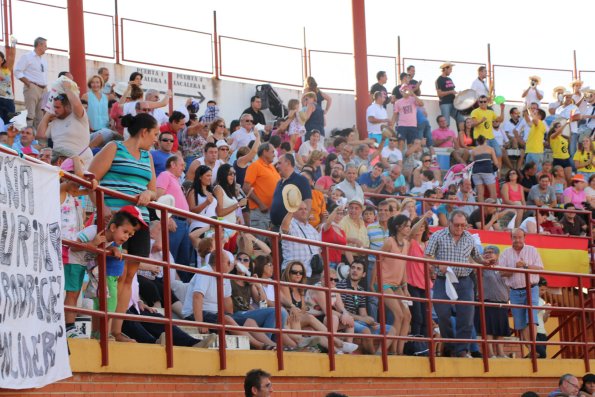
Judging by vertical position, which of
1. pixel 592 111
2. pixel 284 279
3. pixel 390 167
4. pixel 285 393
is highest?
pixel 592 111

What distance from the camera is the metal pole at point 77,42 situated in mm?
20859

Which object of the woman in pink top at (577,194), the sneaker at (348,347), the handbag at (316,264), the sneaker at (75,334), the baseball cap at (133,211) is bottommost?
the sneaker at (348,347)

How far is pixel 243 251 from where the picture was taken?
516 inches

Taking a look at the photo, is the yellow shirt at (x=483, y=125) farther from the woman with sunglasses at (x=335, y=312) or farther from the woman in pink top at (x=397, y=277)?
the woman with sunglasses at (x=335, y=312)

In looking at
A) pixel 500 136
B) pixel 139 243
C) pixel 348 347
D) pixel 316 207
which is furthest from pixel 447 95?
pixel 139 243

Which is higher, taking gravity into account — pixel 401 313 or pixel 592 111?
pixel 592 111

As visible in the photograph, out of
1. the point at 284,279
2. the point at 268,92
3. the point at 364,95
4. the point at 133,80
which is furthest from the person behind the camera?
the point at 364,95

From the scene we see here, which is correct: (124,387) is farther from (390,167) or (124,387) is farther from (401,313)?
(390,167)

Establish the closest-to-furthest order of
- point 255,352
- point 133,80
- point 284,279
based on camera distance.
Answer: point 255,352 < point 284,279 < point 133,80

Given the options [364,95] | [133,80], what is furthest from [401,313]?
[364,95]

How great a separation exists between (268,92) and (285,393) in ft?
43.8

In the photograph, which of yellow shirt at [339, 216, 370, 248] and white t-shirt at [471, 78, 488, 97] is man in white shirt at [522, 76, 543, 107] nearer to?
white t-shirt at [471, 78, 488, 97]

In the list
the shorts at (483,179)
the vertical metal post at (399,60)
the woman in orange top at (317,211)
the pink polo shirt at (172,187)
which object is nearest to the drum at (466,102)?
the vertical metal post at (399,60)

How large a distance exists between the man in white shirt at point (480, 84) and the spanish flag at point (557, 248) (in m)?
5.70
